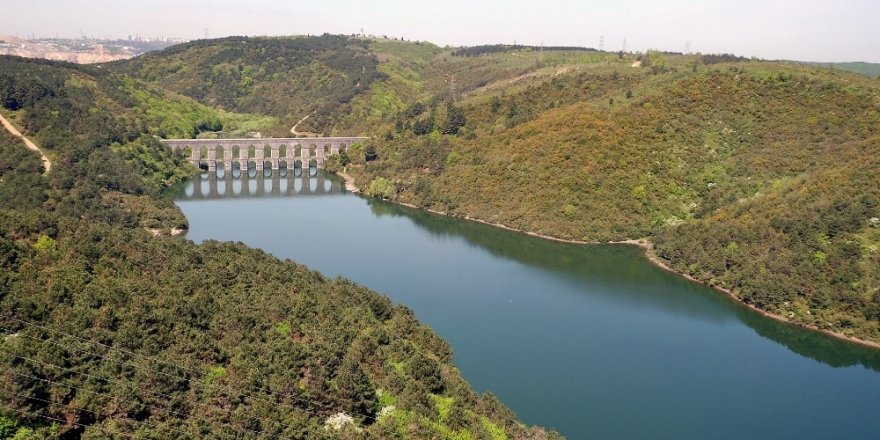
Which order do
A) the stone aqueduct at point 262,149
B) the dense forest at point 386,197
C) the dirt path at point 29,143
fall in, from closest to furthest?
1. the dense forest at point 386,197
2. the dirt path at point 29,143
3. the stone aqueduct at point 262,149

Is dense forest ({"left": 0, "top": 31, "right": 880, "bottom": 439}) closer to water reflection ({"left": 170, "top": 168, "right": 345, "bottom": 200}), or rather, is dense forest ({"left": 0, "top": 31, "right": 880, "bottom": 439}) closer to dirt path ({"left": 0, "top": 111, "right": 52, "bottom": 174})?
dirt path ({"left": 0, "top": 111, "right": 52, "bottom": 174})

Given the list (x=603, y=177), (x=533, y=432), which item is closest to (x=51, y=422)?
(x=533, y=432)

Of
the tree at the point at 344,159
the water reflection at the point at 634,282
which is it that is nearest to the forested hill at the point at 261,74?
the tree at the point at 344,159

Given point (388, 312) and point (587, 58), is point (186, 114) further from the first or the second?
point (388, 312)

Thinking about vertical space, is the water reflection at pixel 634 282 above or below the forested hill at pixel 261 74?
below

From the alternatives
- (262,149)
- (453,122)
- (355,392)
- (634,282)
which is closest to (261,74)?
(262,149)

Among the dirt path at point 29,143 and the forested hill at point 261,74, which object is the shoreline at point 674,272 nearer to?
the dirt path at point 29,143

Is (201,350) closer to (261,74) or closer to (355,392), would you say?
(355,392)
